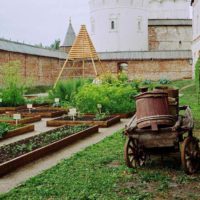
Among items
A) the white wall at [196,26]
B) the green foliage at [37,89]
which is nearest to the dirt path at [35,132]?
the green foliage at [37,89]

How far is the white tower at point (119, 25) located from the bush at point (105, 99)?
29811mm

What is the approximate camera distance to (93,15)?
47438 mm

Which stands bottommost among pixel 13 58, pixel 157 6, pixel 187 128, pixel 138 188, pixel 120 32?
pixel 138 188

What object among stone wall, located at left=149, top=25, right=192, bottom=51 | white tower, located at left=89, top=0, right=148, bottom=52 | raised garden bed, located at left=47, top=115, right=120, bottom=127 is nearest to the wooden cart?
raised garden bed, located at left=47, top=115, right=120, bottom=127

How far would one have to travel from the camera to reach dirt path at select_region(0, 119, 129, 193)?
663 centimetres

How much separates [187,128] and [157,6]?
49276 mm

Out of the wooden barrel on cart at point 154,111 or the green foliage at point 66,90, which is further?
the green foliage at point 66,90

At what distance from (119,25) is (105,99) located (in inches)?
1254

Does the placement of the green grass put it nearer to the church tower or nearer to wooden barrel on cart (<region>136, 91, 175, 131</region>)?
wooden barrel on cart (<region>136, 91, 175, 131</region>)

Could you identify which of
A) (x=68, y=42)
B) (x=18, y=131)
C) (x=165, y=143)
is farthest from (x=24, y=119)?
(x=68, y=42)

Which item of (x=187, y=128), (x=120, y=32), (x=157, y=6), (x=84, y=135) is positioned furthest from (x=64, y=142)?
(x=157, y=6)

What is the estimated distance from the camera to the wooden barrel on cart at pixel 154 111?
686 centimetres

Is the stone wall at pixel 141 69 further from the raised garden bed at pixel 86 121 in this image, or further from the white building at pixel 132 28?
the raised garden bed at pixel 86 121

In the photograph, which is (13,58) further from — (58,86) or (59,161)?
(59,161)
